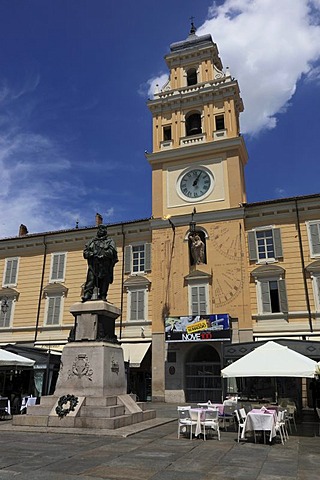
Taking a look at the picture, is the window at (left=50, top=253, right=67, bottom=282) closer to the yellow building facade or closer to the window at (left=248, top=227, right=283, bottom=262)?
the yellow building facade

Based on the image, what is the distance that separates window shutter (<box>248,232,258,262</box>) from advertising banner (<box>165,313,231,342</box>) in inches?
145

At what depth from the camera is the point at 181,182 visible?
83.5 ft

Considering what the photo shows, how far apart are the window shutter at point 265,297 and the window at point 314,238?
3.04 metres

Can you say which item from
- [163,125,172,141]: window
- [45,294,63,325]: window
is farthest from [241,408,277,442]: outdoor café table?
[163,125,172,141]: window

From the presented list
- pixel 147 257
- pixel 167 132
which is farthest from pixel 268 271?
pixel 167 132

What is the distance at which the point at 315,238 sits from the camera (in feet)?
71.1

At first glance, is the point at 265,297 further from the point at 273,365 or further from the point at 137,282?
the point at 273,365

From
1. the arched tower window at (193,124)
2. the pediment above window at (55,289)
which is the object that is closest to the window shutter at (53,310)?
the pediment above window at (55,289)

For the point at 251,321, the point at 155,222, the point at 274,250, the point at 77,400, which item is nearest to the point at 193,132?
the point at 155,222

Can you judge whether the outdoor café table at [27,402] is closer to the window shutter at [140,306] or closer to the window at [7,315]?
the window shutter at [140,306]

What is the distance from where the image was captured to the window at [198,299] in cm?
2228

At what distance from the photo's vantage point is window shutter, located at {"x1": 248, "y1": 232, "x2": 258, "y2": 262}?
73.4 feet

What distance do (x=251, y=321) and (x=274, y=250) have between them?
4196mm

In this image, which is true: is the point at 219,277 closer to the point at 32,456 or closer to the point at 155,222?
the point at 155,222
